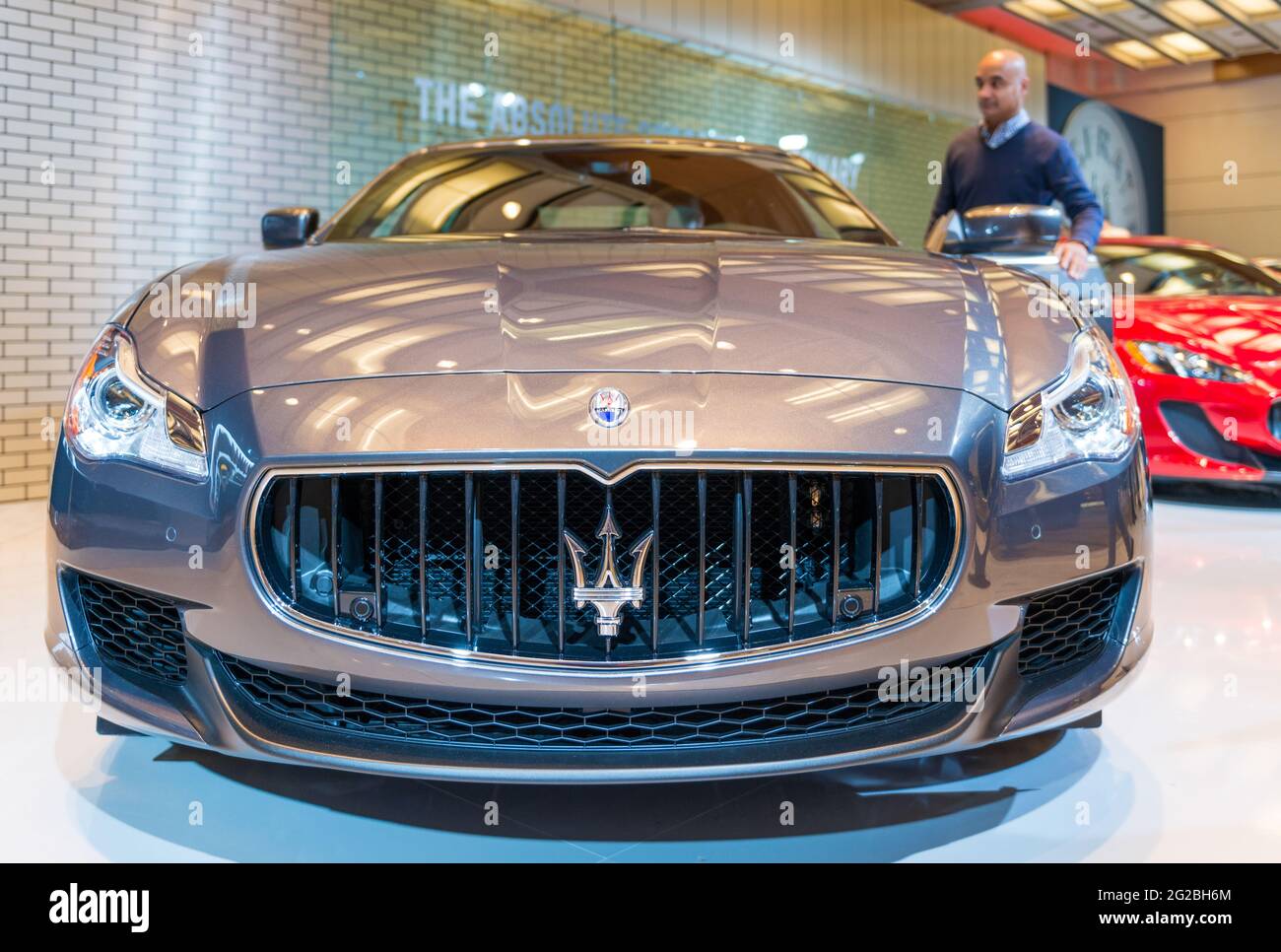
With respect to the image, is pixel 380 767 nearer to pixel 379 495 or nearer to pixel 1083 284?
pixel 379 495

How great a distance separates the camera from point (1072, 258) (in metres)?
3.27

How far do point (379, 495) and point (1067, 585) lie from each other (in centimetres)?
81

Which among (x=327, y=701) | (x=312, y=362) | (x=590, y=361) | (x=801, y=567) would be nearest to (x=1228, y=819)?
(x=801, y=567)

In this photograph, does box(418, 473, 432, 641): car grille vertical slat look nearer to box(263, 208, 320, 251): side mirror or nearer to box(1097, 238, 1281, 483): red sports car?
box(263, 208, 320, 251): side mirror

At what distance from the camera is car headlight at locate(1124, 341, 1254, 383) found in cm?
361

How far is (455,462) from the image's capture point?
1213mm

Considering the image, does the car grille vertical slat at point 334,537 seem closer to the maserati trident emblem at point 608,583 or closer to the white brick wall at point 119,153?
the maserati trident emblem at point 608,583

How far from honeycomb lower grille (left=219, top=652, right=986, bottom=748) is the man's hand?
2.32 metres

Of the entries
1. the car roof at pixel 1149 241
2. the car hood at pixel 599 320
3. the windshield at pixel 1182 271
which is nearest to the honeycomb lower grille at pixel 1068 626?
the car hood at pixel 599 320

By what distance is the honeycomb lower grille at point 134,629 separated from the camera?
1312mm

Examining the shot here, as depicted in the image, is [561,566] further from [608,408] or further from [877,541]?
[877,541]

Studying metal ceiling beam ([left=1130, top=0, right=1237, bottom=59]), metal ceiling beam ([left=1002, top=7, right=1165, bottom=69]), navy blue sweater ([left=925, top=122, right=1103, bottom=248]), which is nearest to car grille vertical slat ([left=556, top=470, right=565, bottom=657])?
navy blue sweater ([left=925, top=122, right=1103, bottom=248])

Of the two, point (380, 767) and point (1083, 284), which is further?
point (1083, 284)

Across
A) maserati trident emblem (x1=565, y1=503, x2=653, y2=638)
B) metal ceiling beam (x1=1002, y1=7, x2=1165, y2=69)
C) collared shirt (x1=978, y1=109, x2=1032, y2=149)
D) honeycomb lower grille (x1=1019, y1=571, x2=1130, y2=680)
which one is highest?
metal ceiling beam (x1=1002, y1=7, x2=1165, y2=69)
